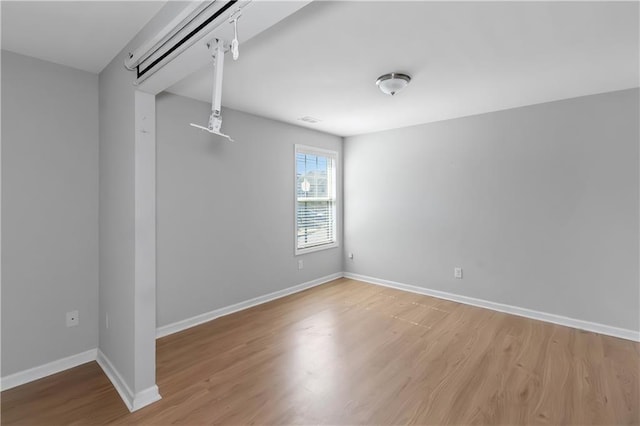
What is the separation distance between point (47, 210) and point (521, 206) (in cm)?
471

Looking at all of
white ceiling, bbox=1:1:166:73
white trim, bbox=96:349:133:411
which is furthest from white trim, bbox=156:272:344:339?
white ceiling, bbox=1:1:166:73

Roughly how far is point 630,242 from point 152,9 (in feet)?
14.7

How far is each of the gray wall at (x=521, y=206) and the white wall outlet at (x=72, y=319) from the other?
377 cm

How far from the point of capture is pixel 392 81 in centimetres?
252

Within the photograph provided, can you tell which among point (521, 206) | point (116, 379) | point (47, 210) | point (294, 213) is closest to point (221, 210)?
point (294, 213)

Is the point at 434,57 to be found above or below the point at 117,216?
above

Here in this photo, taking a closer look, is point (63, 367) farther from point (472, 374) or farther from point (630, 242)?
point (630, 242)

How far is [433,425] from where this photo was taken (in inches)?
71.1

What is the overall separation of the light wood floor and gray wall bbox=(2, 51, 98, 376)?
35 centimetres

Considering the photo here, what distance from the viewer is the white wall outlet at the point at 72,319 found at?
8.05 ft

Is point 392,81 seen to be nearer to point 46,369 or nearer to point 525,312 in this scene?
point 525,312

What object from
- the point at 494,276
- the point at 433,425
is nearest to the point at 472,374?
the point at 433,425

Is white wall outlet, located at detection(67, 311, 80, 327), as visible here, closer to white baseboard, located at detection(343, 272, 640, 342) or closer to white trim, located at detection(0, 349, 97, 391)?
white trim, located at detection(0, 349, 97, 391)

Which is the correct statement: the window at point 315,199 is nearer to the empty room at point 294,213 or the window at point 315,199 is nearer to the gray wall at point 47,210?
the empty room at point 294,213
